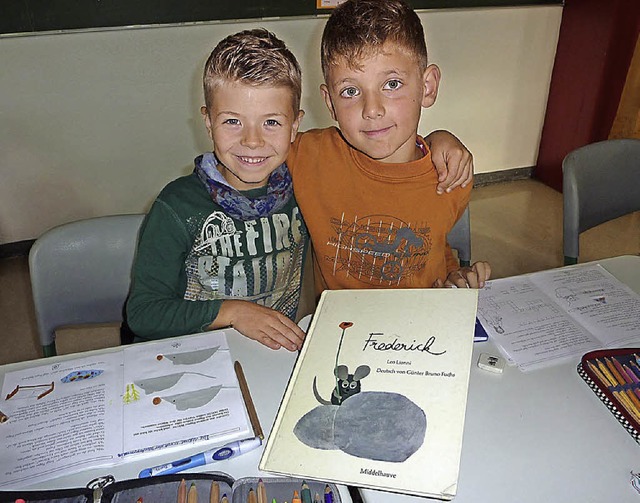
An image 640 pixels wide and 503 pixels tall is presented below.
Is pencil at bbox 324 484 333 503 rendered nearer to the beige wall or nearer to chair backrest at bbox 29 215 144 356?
chair backrest at bbox 29 215 144 356

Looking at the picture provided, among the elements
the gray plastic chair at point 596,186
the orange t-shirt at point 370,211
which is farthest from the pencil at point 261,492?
the gray plastic chair at point 596,186

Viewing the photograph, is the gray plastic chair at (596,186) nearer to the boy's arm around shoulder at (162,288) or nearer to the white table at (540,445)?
the white table at (540,445)

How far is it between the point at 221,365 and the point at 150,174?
6.81 ft

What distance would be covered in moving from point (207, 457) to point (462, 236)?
3.21 ft

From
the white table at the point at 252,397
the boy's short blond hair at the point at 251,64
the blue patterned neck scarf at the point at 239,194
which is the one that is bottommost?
the white table at the point at 252,397

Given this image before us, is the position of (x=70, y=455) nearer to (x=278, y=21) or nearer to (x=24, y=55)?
(x=24, y=55)

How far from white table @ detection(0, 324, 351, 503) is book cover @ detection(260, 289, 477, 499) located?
50 mm

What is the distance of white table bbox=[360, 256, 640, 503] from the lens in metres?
0.69

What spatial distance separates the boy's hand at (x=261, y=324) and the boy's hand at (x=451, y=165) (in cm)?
46

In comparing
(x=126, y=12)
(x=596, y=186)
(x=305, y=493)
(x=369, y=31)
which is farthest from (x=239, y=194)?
(x=126, y=12)

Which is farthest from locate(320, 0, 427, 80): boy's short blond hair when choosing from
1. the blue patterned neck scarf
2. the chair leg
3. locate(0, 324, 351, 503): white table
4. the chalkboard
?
the chalkboard

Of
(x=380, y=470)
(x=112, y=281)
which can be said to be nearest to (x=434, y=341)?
(x=380, y=470)

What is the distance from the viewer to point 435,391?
74 cm

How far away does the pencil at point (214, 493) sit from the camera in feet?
2.15
